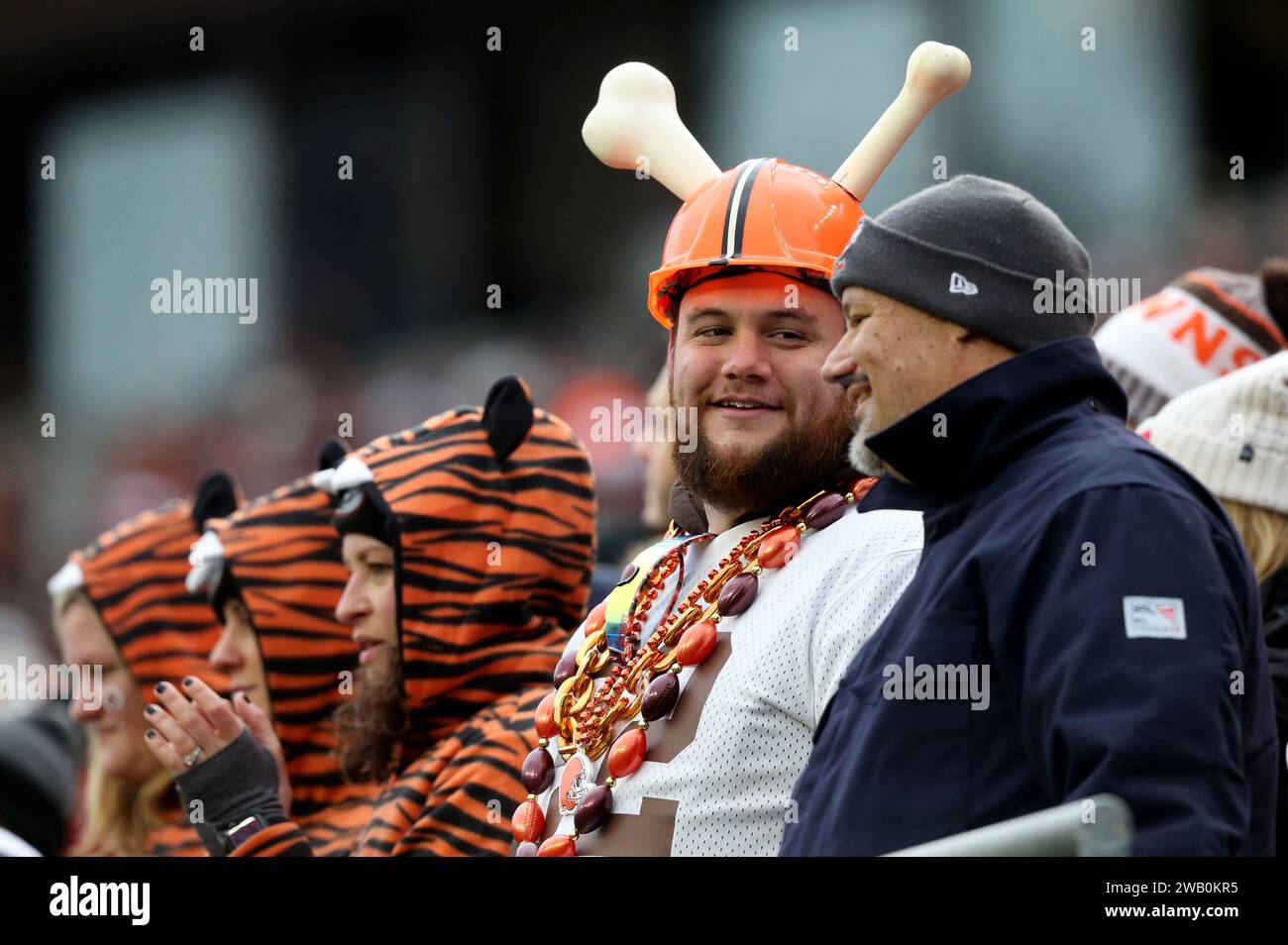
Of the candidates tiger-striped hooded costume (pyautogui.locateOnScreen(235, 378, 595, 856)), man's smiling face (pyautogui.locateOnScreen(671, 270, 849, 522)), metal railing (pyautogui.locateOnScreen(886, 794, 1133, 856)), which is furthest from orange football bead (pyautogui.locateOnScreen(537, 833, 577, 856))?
metal railing (pyautogui.locateOnScreen(886, 794, 1133, 856))

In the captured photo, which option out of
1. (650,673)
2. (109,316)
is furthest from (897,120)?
(109,316)

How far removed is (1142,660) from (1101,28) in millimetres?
6412

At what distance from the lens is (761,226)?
282cm

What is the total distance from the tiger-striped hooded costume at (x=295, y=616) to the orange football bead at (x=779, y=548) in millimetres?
1736

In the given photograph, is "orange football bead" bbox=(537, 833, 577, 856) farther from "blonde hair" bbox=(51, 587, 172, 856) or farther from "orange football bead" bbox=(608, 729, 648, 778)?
"blonde hair" bbox=(51, 587, 172, 856)

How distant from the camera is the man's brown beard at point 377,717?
3.70 meters

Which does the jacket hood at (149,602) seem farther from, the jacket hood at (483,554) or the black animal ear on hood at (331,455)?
the jacket hood at (483,554)

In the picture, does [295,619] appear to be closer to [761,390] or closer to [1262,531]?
[761,390]

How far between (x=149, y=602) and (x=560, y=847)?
8.29 ft

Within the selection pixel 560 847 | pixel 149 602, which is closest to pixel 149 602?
pixel 149 602

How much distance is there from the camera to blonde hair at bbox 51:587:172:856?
461 cm
